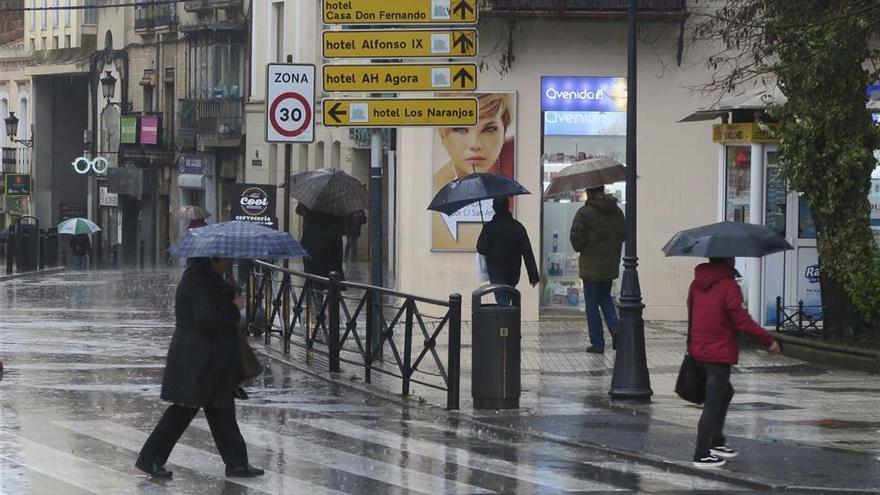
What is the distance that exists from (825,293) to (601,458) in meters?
6.98

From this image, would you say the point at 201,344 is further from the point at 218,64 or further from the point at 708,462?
the point at 218,64

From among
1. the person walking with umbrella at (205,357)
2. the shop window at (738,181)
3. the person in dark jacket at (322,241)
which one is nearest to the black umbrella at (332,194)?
the person in dark jacket at (322,241)

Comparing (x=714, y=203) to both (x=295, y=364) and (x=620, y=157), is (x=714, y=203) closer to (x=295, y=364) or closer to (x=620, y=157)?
(x=620, y=157)

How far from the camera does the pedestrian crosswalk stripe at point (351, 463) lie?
10.6 metres

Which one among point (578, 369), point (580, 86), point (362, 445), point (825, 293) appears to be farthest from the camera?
point (580, 86)

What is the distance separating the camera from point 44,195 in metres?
70.4

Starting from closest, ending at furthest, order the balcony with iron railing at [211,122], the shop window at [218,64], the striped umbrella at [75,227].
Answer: the balcony with iron railing at [211,122]
the shop window at [218,64]
the striped umbrella at [75,227]

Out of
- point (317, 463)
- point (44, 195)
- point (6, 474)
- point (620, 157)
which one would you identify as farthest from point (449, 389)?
point (44, 195)

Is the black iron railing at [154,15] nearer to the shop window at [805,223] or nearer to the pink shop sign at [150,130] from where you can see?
the pink shop sign at [150,130]

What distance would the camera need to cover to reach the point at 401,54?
1634cm

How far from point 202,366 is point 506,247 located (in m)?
7.10

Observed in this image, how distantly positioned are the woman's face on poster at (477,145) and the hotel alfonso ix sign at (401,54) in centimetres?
544

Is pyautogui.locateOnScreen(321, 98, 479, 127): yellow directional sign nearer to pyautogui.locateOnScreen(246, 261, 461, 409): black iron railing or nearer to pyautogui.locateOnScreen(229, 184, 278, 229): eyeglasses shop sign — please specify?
pyautogui.locateOnScreen(246, 261, 461, 409): black iron railing

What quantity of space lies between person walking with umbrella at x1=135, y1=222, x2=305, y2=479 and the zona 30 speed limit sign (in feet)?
25.9
